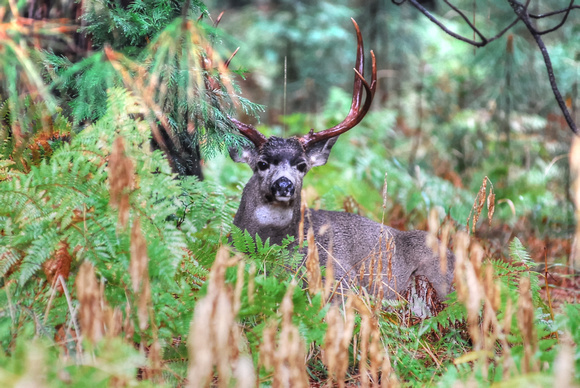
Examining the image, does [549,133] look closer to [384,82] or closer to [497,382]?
[384,82]

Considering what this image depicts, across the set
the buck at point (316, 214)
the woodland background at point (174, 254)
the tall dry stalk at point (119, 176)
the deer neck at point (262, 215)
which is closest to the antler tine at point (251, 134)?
the buck at point (316, 214)

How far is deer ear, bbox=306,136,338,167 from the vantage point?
5523 millimetres

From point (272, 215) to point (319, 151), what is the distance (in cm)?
88

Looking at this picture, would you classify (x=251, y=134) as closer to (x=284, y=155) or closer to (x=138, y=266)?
(x=284, y=155)

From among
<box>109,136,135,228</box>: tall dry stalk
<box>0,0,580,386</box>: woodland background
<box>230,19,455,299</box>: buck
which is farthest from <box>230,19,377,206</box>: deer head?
<box>109,136,135,228</box>: tall dry stalk

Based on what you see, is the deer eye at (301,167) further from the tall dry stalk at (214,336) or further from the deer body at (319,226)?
the tall dry stalk at (214,336)

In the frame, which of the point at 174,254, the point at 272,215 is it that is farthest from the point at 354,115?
the point at 174,254

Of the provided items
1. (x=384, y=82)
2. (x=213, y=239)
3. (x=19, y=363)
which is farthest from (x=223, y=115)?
(x=384, y=82)

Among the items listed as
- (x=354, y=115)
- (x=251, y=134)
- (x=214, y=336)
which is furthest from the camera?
(x=354, y=115)

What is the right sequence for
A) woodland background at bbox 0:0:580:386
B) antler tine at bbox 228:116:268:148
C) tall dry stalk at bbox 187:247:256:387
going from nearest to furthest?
tall dry stalk at bbox 187:247:256:387, woodland background at bbox 0:0:580:386, antler tine at bbox 228:116:268:148

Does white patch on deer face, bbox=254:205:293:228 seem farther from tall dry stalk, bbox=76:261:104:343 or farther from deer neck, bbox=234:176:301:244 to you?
tall dry stalk, bbox=76:261:104:343

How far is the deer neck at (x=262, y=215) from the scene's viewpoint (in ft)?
16.6

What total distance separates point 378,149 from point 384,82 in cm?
470

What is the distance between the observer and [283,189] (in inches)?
192
